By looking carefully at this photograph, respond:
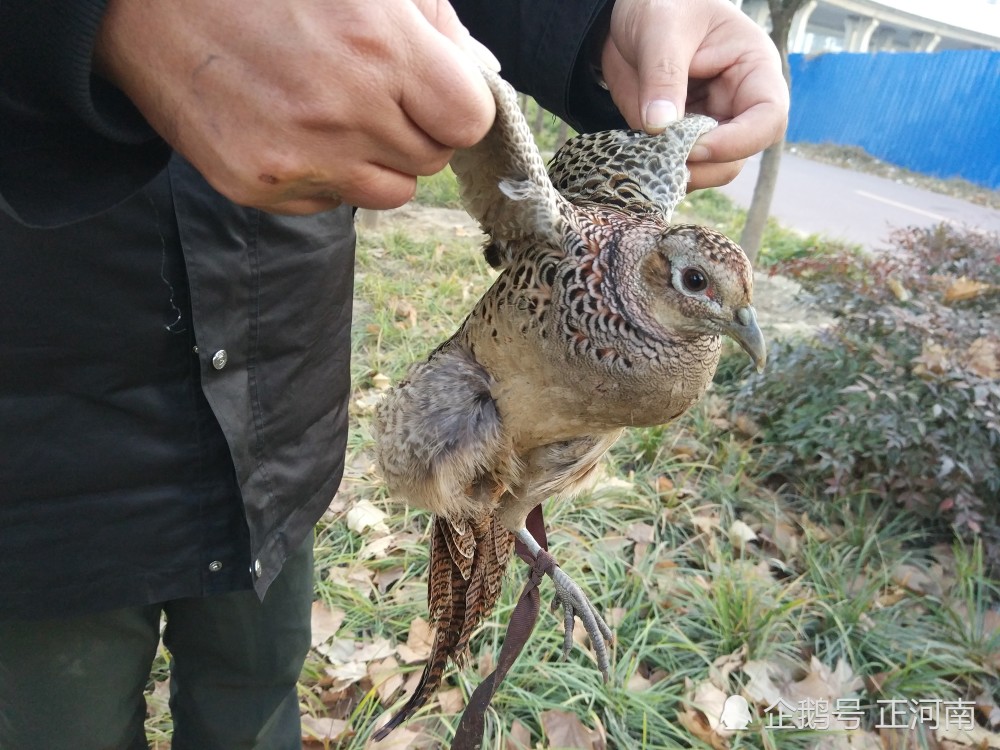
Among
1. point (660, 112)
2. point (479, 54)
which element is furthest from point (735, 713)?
point (479, 54)

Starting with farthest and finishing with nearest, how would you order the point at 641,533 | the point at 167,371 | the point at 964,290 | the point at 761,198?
the point at 761,198 → the point at 964,290 → the point at 641,533 → the point at 167,371

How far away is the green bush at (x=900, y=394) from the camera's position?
2.59m

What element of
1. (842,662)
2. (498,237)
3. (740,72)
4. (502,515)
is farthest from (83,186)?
(842,662)

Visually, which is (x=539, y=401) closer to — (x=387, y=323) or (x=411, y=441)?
(x=411, y=441)

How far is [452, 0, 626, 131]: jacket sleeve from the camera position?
1.30 m

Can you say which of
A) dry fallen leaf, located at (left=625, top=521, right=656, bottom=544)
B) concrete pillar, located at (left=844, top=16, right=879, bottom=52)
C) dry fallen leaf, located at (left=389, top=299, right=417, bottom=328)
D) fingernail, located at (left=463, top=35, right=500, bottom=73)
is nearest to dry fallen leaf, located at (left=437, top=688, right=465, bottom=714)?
dry fallen leaf, located at (left=625, top=521, right=656, bottom=544)

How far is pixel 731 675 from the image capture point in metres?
2.26

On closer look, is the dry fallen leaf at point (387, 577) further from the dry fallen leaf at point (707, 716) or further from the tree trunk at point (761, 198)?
the tree trunk at point (761, 198)

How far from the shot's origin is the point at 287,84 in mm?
576

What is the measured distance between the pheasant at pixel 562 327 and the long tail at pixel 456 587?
19 centimetres

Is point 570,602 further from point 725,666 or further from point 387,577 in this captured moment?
point 387,577

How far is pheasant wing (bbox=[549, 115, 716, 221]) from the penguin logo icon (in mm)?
1677

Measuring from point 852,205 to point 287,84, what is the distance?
36.8 feet

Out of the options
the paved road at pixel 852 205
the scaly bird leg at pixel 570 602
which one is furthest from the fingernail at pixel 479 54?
the paved road at pixel 852 205
